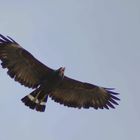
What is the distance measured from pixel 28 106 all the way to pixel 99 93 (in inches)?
115

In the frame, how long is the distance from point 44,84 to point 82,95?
1794 millimetres

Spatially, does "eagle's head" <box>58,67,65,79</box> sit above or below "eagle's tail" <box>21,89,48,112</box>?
above

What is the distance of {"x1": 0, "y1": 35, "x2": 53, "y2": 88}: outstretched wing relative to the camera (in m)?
38.3

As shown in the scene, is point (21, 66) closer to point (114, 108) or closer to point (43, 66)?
point (43, 66)

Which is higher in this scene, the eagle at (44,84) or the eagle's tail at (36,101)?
the eagle at (44,84)

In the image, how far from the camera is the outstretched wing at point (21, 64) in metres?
38.3

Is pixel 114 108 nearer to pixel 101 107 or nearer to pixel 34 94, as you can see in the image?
pixel 101 107

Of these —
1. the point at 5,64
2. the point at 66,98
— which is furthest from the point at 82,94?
the point at 5,64

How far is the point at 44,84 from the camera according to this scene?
1515 inches

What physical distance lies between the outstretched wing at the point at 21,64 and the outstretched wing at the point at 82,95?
878mm

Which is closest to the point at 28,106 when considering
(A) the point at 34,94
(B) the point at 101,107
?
(A) the point at 34,94

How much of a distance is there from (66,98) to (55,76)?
58.1 inches

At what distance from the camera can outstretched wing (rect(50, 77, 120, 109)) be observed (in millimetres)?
39188

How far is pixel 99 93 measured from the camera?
130ft
